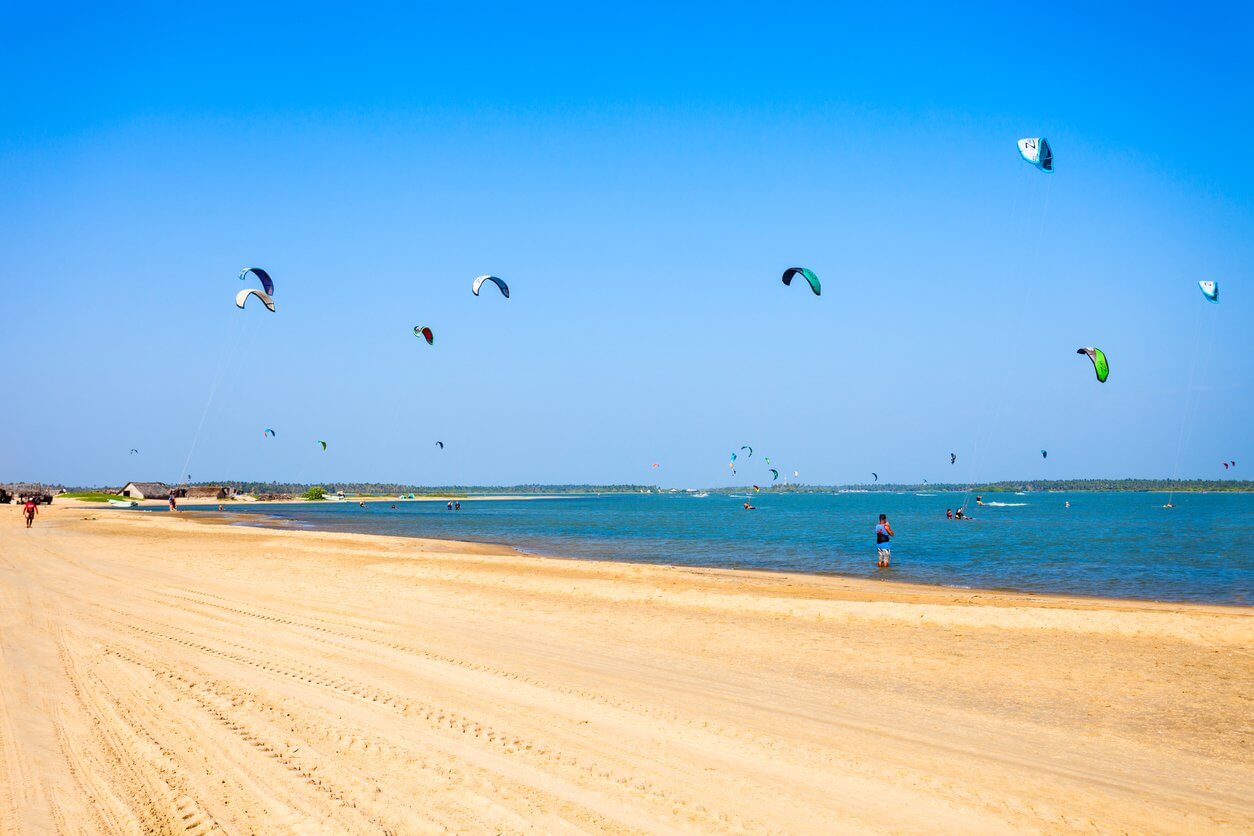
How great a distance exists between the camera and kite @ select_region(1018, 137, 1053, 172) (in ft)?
55.4

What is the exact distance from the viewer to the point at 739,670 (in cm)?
961

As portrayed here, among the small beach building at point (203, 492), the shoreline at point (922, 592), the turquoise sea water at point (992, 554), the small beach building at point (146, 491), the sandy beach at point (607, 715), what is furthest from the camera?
the small beach building at point (203, 492)

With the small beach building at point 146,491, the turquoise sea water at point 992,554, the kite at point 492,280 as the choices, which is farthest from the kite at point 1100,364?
the small beach building at point 146,491

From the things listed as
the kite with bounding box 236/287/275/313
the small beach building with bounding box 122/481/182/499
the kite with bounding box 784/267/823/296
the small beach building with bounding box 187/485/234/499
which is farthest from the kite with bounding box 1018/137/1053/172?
the small beach building with bounding box 187/485/234/499

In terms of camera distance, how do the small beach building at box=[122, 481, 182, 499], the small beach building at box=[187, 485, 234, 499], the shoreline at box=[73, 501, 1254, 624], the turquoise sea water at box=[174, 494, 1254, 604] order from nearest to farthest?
1. the shoreline at box=[73, 501, 1254, 624]
2. the turquoise sea water at box=[174, 494, 1254, 604]
3. the small beach building at box=[122, 481, 182, 499]
4. the small beach building at box=[187, 485, 234, 499]

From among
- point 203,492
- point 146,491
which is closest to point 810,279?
point 146,491

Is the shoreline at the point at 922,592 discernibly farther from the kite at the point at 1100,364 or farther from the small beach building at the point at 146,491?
the small beach building at the point at 146,491

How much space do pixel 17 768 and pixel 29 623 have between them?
22.8ft

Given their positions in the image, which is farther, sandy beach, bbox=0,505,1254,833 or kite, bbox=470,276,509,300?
kite, bbox=470,276,509,300

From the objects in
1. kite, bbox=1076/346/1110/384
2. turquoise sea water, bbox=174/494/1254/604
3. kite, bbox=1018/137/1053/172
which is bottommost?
turquoise sea water, bbox=174/494/1254/604

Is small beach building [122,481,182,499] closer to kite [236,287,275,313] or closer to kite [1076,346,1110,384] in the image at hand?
kite [236,287,275,313]

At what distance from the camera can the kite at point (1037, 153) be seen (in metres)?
16.9

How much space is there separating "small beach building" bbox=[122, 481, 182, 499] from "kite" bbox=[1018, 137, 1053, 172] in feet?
313

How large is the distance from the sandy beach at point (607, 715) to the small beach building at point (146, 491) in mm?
92210
